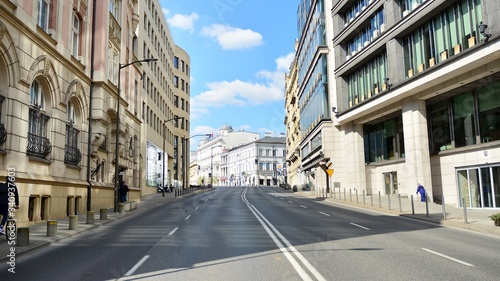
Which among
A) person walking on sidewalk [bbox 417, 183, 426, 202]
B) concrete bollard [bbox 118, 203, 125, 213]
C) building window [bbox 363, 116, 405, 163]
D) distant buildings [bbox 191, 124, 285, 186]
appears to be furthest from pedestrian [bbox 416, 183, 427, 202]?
distant buildings [bbox 191, 124, 285, 186]

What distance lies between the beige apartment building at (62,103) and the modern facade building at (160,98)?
38.2 feet

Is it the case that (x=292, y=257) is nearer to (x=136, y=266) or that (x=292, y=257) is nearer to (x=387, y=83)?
(x=136, y=266)

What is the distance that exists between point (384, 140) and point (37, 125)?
29132 mm

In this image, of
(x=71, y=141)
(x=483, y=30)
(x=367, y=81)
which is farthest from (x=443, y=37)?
(x=71, y=141)

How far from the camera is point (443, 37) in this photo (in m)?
26.5

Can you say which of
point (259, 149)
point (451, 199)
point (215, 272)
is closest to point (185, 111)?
point (259, 149)

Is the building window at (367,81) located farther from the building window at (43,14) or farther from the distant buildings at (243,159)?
the distant buildings at (243,159)

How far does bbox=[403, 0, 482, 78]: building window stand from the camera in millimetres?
24078

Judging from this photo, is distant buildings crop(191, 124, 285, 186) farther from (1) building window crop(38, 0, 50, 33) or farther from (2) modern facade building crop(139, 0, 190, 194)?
(1) building window crop(38, 0, 50, 33)

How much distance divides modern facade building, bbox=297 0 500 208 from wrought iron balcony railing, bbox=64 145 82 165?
60.1 feet

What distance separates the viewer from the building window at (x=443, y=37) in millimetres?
24078

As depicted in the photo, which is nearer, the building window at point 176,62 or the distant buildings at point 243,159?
the building window at point 176,62

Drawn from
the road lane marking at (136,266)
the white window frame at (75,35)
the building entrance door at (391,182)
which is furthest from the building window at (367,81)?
the road lane marking at (136,266)

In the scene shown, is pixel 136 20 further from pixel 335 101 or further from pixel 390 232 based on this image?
pixel 390 232
